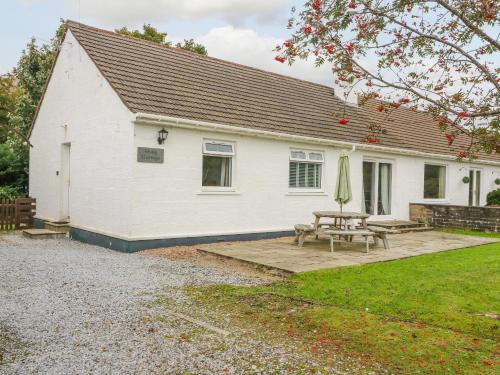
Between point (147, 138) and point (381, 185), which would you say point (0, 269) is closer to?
point (147, 138)

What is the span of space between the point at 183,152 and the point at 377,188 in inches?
329

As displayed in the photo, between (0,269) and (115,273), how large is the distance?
2117 mm

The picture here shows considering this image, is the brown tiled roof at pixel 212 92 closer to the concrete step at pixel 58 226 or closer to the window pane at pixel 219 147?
the window pane at pixel 219 147

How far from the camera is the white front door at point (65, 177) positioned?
14.0m

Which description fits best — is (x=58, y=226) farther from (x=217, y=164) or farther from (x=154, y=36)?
(x=154, y=36)

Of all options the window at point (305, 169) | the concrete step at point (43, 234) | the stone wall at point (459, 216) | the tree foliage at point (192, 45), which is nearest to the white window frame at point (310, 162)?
the window at point (305, 169)

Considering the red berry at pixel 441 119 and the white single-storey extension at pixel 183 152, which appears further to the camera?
the white single-storey extension at pixel 183 152

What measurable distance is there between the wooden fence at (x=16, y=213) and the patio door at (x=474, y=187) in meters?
18.5

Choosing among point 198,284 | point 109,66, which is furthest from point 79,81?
point 198,284

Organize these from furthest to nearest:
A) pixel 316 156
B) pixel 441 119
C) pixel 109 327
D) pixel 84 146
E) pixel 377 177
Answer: pixel 377 177
pixel 316 156
pixel 84 146
pixel 109 327
pixel 441 119

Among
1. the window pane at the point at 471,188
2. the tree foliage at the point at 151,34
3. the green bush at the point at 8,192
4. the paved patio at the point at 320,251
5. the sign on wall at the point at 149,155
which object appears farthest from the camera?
the tree foliage at the point at 151,34

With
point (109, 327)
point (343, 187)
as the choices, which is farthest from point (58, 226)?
point (109, 327)

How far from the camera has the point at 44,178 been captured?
1518 cm

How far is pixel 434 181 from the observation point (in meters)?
19.1
